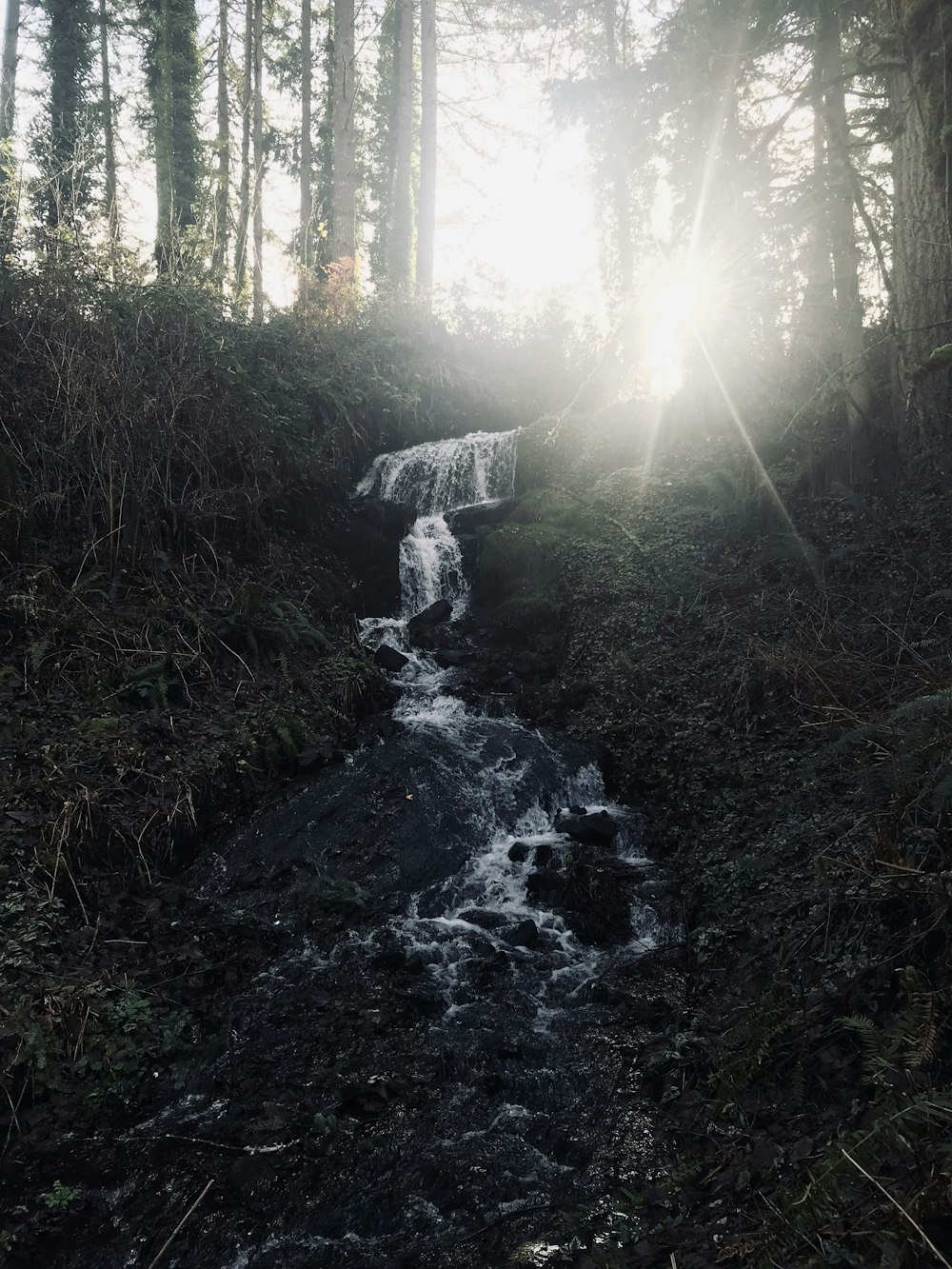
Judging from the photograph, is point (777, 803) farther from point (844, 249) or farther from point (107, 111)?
point (107, 111)

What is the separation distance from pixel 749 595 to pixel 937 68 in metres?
4.84

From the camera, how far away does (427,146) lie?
1742 cm

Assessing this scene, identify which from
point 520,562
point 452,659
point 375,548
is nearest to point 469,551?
point 520,562

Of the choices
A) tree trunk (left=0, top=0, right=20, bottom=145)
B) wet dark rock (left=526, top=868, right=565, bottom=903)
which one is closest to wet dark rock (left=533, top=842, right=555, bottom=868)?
wet dark rock (left=526, top=868, right=565, bottom=903)

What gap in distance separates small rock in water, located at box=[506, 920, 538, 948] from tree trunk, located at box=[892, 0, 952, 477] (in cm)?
576

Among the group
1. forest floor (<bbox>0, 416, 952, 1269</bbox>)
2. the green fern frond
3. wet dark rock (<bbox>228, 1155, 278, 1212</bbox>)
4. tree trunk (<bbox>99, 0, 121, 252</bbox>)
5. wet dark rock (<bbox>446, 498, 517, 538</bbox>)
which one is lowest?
wet dark rock (<bbox>228, 1155, 278, 1212</bbox>)

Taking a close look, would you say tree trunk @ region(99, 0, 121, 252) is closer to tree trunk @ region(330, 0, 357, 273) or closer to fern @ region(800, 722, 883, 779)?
tree trunk @ region(330, 0, 357, 273)

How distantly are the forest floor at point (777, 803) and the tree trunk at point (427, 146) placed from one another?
990 cm

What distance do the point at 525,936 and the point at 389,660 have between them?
4852mm

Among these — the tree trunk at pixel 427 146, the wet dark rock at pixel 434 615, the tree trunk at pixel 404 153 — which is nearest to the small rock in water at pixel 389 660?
the wet dark rock at pixel 434 615

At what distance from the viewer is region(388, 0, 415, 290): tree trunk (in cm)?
1723

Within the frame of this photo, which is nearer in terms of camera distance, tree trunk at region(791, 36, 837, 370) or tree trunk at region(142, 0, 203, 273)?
tree trunk at region(791, 36, 837, 370)

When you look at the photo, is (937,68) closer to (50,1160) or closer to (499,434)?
(499,434)

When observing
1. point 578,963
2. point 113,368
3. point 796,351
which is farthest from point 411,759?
point 796,351
